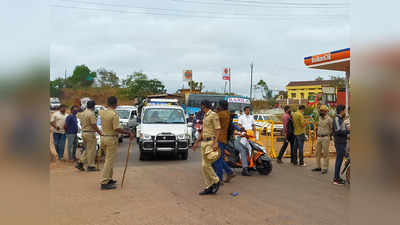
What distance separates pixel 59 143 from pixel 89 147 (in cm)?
191

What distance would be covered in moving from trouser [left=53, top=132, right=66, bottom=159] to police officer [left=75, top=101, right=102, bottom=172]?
144cm

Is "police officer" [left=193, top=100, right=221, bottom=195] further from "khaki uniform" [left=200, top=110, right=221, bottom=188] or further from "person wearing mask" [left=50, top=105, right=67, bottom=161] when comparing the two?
"person wearing mask" [left=50, top=105, right=67, bottom=161]

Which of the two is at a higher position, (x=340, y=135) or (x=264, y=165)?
(x=340, y=135)

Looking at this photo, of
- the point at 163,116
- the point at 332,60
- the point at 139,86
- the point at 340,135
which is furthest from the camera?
the point at 139,86

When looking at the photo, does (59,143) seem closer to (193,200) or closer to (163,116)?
(163,116)

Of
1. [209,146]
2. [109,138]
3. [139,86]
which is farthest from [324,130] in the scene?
[139,86]

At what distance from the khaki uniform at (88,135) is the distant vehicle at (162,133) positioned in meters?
1.78

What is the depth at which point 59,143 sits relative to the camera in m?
9.51

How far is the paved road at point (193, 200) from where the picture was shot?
4513mm

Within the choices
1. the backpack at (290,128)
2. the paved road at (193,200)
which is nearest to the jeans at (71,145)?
the paved road at (193,200)

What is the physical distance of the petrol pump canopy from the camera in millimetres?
12938

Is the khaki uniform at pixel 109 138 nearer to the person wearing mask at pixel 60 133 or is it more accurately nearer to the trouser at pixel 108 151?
the trouser at pixel 108 151
